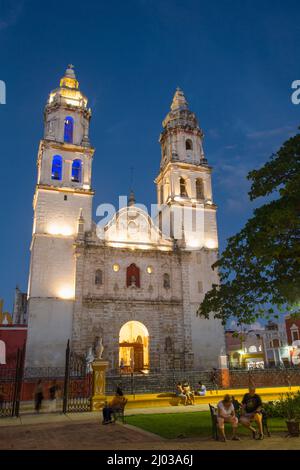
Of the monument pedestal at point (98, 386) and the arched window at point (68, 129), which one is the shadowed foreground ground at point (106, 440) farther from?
the arched window at point (68, 129)

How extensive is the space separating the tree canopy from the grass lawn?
3.12 meters

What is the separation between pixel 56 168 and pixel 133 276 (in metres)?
11.9

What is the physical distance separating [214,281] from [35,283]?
15040mm

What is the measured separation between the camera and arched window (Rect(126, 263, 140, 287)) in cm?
3097

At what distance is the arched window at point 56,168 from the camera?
109 feet

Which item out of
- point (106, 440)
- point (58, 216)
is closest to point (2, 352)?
point (58, 216)

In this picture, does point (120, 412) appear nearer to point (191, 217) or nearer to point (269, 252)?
point (269, 252)

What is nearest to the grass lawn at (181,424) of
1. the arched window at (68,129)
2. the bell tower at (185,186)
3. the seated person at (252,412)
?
the seated person at (252,412)

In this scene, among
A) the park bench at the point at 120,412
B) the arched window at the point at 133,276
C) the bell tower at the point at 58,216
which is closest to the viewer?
the park bench at the point at 120,412

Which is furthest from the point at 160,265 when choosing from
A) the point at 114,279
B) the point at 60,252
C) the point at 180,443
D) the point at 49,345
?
the point at 180,443

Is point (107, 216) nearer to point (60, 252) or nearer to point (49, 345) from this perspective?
point (60, 252)

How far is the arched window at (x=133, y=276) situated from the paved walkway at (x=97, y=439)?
752 inches

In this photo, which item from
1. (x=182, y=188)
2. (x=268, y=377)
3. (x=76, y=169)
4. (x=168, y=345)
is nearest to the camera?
(x=268, y=377)

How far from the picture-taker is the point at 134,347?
30.2 m
